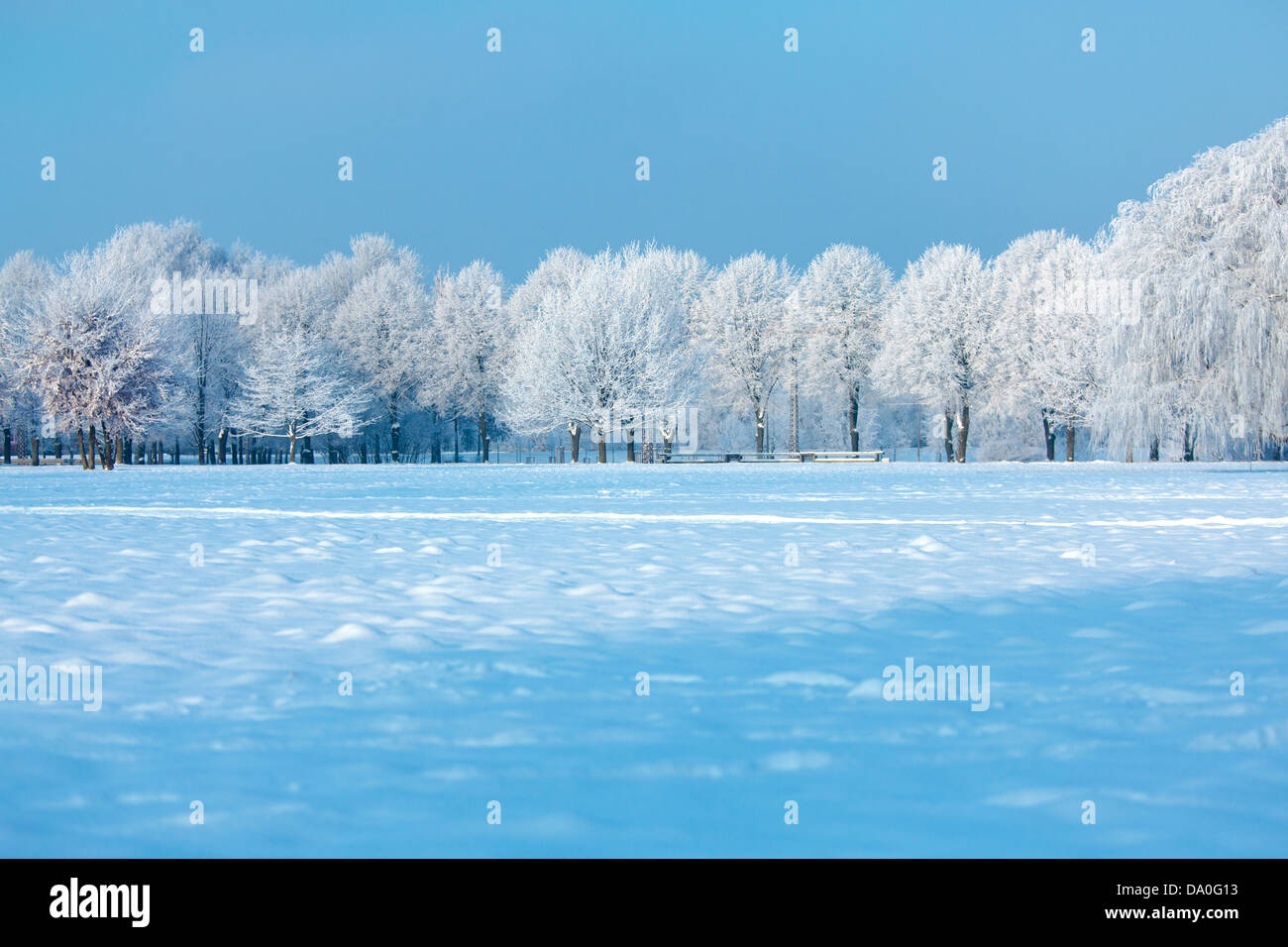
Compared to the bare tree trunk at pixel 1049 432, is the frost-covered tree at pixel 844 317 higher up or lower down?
higher up

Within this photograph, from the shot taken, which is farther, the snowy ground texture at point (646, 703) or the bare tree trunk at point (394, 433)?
the bare tree trunk at point (394, 433)

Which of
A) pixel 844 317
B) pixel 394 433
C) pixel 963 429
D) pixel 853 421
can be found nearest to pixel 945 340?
pixel 963 429

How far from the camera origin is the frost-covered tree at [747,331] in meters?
53.8

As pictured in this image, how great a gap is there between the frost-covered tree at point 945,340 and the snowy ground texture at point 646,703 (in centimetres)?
4149

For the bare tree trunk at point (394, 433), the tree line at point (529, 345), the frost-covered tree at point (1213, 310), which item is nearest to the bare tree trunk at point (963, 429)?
the tree line at point (529, 345)

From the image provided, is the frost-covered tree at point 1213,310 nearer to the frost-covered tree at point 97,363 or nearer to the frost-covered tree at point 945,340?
the frost-covered tree at point 945,340

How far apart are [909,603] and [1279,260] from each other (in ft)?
84.0

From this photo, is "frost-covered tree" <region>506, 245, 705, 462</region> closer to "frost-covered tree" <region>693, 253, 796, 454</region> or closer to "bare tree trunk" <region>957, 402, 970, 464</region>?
"frost-covered tree" <region>693, 253, 796, 454</region>


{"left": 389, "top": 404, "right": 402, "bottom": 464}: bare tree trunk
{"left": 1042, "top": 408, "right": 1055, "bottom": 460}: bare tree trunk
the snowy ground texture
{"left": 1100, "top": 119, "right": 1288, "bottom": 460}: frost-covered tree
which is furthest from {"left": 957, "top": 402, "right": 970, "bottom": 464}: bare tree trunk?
the snowy ground texture

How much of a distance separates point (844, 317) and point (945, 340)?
695 cm

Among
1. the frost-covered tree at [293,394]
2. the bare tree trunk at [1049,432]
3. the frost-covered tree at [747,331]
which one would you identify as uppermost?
the frost-covered tree at [747,331]

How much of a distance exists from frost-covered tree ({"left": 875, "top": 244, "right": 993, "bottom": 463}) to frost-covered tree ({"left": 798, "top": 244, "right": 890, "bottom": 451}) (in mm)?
2115

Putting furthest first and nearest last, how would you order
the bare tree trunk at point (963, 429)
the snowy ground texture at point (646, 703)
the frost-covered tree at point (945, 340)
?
1. the bare tree trunk at point (963, 429)
2. the frost-covered tree at point (945, 340)
3. the snowy ground texture at point (646, 703)

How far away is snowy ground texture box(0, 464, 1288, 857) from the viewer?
3205 mm
